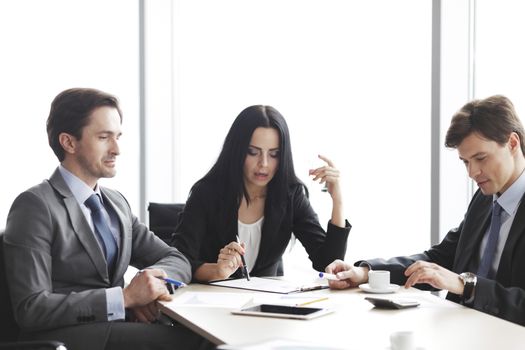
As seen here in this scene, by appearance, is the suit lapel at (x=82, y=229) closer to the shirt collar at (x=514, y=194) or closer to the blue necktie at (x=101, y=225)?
the blue necktie at (x=101, y=225)

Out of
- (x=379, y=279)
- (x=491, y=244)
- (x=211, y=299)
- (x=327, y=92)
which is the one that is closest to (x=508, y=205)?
(x=491, y=244)

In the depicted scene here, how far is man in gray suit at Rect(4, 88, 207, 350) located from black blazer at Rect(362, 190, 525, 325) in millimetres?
944

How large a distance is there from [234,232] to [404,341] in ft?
5.35

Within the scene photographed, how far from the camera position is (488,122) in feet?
8.82

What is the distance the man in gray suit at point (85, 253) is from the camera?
2352 millimetres

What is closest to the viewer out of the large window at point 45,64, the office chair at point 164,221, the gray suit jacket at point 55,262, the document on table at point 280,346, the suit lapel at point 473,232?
the document on table at point 280,346

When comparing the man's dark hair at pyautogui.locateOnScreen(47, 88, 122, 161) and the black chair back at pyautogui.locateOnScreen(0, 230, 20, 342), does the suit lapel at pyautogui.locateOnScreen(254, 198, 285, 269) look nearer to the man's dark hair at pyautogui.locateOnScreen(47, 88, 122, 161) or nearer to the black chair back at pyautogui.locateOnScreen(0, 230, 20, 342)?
the man's dark hair at pyautogui.locateOnScreen(47, 88, 122, 161)

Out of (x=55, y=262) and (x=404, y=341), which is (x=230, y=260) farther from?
(x=404, y=341)

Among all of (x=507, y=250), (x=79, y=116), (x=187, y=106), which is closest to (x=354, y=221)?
(x=187, y=106)

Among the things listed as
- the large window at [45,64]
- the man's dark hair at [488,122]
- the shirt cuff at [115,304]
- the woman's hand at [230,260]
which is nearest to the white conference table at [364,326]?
the shirt cuff at [115,304]

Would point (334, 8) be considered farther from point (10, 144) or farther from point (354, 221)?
point (10, 144)

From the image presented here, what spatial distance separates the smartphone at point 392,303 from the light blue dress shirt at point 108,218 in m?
0.84

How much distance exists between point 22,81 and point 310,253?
2.75 m

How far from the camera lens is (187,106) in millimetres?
5305
